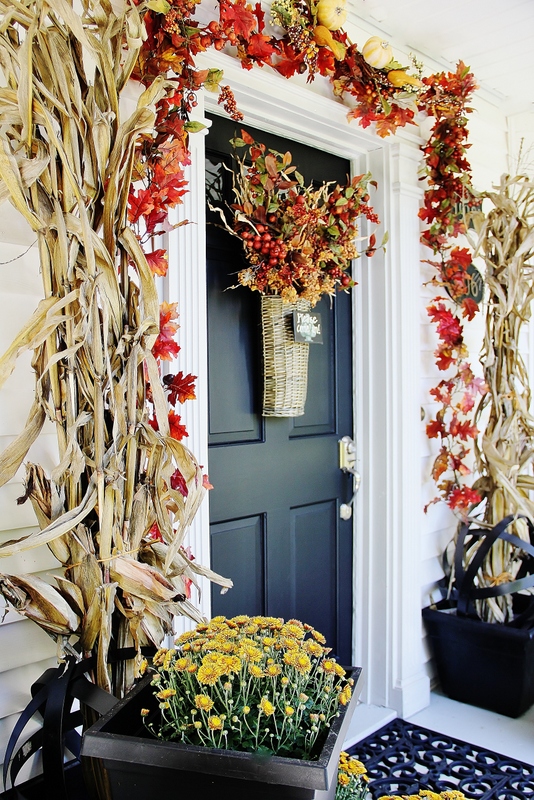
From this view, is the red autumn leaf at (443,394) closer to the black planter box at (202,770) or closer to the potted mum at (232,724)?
the potted mum at (232,724)

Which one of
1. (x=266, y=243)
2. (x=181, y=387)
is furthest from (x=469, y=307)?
(x=181, y=387)

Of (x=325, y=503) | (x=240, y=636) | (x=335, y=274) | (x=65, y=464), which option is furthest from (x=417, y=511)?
(x=65, y=464)

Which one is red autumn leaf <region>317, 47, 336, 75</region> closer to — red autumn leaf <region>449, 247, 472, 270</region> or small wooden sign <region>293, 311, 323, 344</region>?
small wooden sign <region>293, 311, 323, 344</region>

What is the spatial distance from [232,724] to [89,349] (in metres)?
0.68

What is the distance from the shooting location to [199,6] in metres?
1.70

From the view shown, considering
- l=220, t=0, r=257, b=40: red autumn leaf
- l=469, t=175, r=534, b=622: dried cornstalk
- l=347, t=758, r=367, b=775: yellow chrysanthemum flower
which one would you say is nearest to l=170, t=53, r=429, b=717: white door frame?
l=469, t=175, r=534, b=622: dried cornstalk

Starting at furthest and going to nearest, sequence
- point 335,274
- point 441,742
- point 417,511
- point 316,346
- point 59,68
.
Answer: point 417,511, point 316,346, point 441,742, point 335,274, point 59,68

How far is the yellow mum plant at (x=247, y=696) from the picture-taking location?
986 mm

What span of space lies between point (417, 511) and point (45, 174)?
188cm

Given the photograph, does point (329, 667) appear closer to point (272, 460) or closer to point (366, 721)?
point (272, 460)

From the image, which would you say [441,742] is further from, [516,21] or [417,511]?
[516,21]

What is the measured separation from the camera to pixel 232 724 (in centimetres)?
103

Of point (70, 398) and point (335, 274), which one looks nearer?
point (70, 398)

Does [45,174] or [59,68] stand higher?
[59,68]
